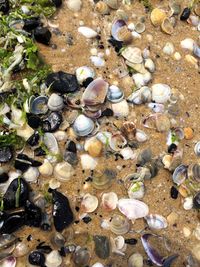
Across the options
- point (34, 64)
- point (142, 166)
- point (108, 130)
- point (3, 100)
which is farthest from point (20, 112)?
point (142, 166)

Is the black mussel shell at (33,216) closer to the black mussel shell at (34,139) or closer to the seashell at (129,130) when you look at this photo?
the black mussel shell at (34,139)

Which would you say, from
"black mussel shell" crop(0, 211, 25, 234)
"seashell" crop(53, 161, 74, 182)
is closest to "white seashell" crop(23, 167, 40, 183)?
"seashell" crop(53, 161, 74, 182)

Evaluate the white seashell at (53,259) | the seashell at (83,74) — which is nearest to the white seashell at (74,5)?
the seashell at (83,74)

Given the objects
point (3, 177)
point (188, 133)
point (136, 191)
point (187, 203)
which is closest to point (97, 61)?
point (188, 133)

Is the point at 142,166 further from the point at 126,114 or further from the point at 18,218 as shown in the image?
the point at 18,218

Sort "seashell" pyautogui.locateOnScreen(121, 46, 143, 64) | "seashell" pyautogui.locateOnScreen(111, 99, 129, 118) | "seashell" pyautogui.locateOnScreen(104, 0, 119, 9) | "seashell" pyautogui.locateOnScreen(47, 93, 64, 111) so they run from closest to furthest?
1. "seashell" pyautogui.locateOnScreen(47, 93, 64, 111)
2. "seashell" pyautogui.locateOnScreen(111, 99, 129, 118)
3. "seashell" pyautogui.locateOnScreen(121, 46, 143, 64)
4. "seashell" pyautogui.locateOnScreen(104, 0, 119, 9)

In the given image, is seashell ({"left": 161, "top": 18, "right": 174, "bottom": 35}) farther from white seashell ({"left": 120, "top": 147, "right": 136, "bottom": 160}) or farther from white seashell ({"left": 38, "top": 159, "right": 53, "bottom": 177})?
white seashell ({"left": 38, "top": 159, "right": 53, "bottom": 177})
